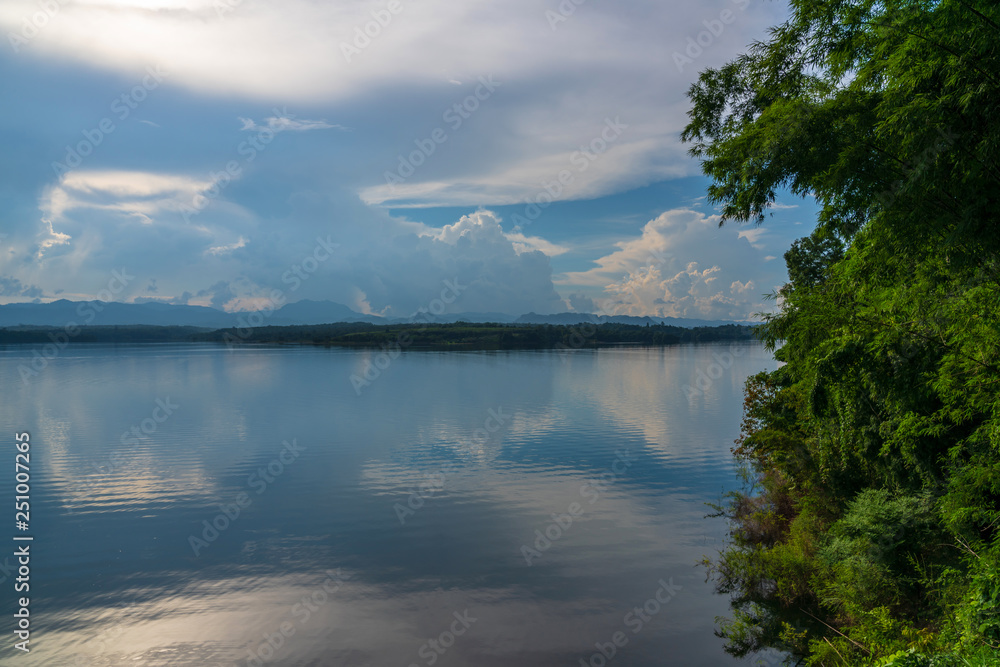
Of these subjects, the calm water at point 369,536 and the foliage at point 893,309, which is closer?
the foliage at point 893,309

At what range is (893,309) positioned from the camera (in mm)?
12961

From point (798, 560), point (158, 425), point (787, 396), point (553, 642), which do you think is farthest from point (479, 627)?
point (158, 425)

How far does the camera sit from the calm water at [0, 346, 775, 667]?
18.4 metres

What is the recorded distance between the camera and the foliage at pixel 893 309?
9633 millimetres

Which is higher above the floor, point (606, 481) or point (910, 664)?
point (910, 664)

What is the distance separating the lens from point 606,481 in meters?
35.6

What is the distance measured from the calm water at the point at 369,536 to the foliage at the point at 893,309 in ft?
17.6

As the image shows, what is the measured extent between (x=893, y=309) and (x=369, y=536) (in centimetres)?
2288

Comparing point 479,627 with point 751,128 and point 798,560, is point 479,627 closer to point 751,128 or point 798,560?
point 798,560

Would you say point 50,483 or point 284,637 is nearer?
point 284,637

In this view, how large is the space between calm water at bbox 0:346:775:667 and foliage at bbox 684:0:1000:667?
17.6ft

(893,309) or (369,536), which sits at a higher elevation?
(893,309)

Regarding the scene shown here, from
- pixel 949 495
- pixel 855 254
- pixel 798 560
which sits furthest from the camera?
pixel 798 560

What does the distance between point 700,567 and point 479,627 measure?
10096mm
